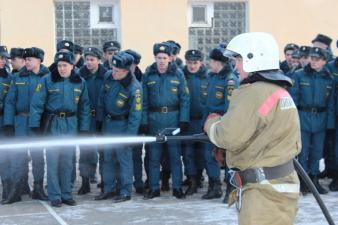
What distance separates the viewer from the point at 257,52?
381 cm

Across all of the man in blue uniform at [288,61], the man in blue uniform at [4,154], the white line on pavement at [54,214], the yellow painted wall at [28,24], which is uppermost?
the yellow painted wall at [28,24]

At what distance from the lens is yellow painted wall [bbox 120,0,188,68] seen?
12.9 meters

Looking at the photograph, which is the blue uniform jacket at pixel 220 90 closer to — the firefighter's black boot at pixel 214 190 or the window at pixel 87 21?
the firefighter's black boot at pixel 214 190

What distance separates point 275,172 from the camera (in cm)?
377

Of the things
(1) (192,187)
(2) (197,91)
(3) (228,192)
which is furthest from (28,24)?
(3) (228,192)

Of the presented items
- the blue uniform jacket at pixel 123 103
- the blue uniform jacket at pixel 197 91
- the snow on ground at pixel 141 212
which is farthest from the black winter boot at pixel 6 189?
the blue uniform jacket at pixel 197 91

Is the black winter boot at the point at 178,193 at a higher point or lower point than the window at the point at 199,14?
lower

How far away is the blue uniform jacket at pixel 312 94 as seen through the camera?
7.76 meters

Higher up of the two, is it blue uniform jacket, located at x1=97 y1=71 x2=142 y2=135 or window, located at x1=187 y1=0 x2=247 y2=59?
window, located at x1=187 y1=0 x2=247 y2=59

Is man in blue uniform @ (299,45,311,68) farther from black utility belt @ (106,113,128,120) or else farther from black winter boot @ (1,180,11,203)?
black winter boot @ (1,180,11,203)

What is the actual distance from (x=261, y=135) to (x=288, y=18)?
33.2ft

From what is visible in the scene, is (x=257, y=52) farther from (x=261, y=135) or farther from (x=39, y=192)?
(x=39, y=192)

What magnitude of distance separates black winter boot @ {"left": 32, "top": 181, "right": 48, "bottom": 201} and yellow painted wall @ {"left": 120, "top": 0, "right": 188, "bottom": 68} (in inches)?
221

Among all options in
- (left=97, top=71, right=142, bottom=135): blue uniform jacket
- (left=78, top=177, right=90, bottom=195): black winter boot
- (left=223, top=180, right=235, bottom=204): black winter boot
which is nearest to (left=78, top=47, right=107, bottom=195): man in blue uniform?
(left=78, top=177, right=90, bottom=195): black winter boot
